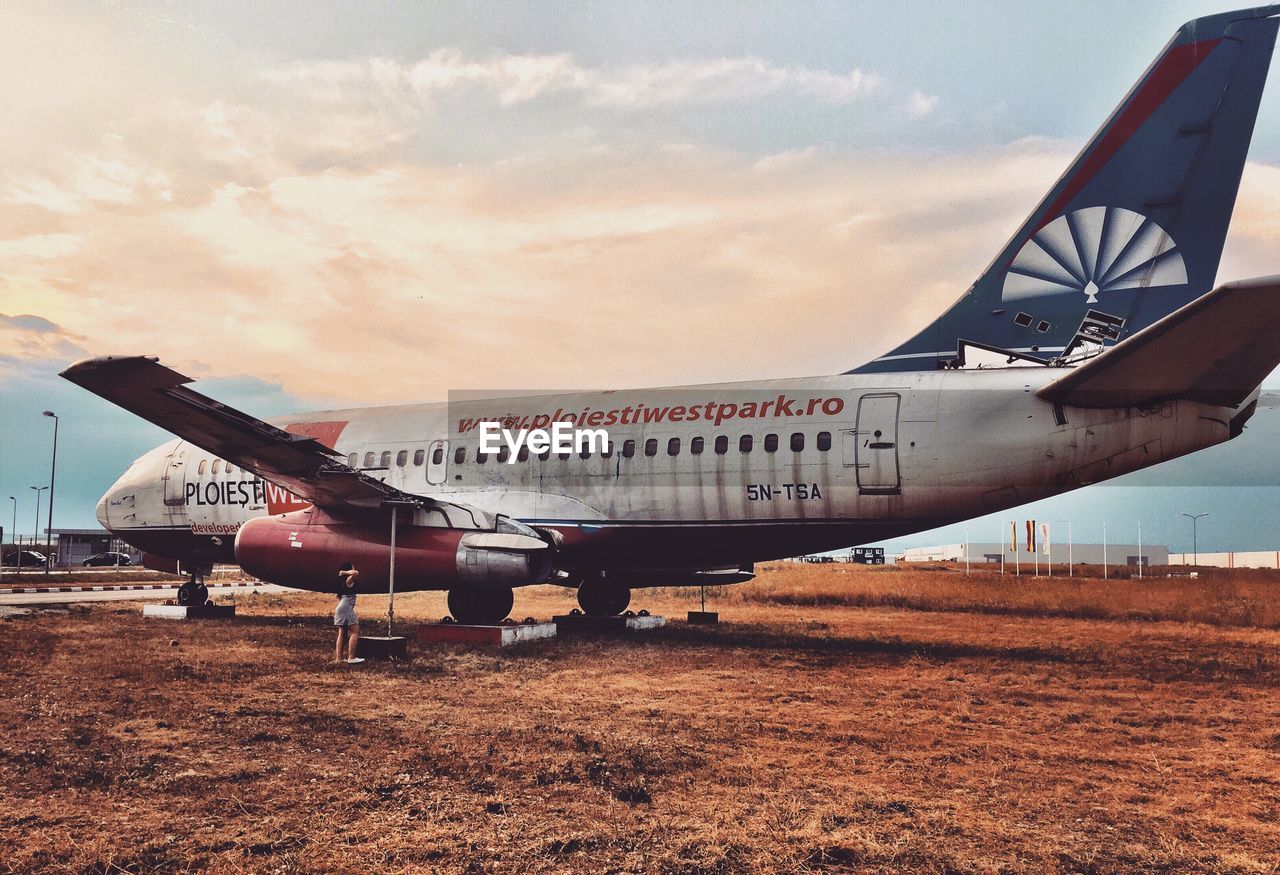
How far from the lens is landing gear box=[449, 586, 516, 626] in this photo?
44.1 ft

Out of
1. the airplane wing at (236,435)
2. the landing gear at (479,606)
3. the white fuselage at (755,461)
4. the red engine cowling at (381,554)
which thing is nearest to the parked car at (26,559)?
the white fuselage at (755,461)

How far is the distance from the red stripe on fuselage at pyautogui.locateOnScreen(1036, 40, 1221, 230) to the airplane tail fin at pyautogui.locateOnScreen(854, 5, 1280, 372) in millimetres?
13

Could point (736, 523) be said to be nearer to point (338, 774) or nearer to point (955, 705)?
point (955, 705)

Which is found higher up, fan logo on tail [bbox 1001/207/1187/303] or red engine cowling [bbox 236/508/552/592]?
fan logo on tail [bbox 1001/207/1187/303]

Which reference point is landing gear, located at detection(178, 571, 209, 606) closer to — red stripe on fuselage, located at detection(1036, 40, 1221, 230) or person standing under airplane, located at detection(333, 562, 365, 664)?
person standing under airplane, located at detection(333, 562, 365, 664)

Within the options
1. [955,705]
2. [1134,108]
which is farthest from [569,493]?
[1134,108]

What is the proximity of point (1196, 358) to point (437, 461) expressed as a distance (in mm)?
11708

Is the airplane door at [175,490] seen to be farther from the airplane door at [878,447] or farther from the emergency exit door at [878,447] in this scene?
the emergency exit door at [878,447]

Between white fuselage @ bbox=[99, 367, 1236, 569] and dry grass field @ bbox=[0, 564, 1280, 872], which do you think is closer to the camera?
dry grass field @ bbox=[0, 564, 1280, 872]

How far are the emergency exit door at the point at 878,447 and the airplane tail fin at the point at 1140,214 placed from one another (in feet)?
4.35

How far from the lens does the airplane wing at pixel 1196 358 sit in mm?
7973

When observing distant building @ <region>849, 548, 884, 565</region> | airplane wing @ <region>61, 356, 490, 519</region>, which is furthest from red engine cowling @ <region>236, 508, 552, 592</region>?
distant building @ <region>849, 548, 884, 565</region>

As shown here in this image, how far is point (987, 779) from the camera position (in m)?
5.67

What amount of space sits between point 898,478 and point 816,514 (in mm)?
1288
